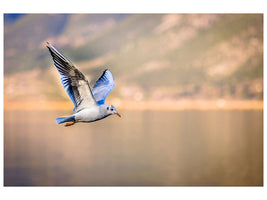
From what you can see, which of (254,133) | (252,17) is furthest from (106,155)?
(252,17)

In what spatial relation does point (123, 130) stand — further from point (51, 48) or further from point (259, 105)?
point (51, 48)

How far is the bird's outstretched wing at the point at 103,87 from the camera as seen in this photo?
3773mm

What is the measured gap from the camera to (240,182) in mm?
15172

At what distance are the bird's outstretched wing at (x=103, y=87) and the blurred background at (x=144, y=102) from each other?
0.28 feet

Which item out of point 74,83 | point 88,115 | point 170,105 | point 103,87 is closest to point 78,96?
point 74,83

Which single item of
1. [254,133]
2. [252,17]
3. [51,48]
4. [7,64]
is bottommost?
[254,133]

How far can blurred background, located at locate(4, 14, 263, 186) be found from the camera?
15984mm

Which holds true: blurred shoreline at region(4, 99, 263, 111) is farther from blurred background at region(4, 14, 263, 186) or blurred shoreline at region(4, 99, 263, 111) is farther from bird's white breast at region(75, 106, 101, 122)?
bird's white breast at region(75, 106, 101, 122)

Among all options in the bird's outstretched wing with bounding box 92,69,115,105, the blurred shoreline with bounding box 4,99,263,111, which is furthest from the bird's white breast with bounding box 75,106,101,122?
the blurred shoreline with bounding box 4,99,263,111

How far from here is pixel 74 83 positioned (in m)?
3.29

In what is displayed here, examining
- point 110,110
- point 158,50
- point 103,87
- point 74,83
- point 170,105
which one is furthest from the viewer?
point 158,50

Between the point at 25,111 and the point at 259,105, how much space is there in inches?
945

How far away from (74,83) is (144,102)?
36908 mm

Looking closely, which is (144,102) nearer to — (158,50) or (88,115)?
(158,50)
